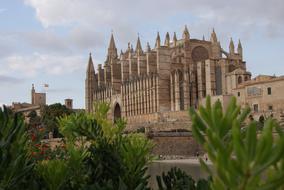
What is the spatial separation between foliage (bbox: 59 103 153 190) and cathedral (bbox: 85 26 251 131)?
4160 cm

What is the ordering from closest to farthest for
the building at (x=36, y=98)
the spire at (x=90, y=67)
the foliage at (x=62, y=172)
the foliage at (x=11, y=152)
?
1. the foliage at (x=11, y=152)
2. the foliage at (x=62, y=172)
3. the spire at (x=90, y=67)
4. the building at (x=36, y=98)

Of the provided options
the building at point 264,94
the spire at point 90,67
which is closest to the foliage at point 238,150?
the building at point 264,94

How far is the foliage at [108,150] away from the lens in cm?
354

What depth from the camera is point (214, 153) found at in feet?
3.96

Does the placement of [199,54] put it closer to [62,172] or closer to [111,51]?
[111,51]

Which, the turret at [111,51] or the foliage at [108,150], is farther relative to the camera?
the turret at [111,51]

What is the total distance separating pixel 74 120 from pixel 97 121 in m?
0.28

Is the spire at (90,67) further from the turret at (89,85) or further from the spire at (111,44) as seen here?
the spire at (111,44)

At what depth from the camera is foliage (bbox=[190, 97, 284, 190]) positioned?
3.60 ft

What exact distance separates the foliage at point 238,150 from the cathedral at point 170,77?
4485 centimetres

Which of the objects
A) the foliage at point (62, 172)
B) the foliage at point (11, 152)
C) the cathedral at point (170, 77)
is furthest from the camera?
the cathedral at point (170, 77)

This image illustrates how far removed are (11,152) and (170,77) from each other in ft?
170

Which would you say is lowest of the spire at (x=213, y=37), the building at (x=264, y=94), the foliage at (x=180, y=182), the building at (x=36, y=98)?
the foliage at (x=180, y=182)

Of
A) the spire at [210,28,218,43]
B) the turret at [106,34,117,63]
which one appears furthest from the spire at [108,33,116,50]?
the spire at [210,28,218,43]
